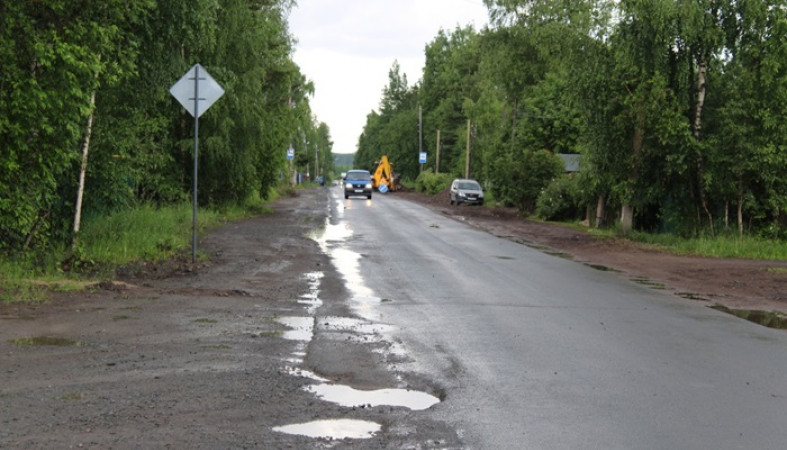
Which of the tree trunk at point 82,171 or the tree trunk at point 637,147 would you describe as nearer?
the tree trunk at point 82,171

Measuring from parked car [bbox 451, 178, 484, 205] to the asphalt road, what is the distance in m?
35.0

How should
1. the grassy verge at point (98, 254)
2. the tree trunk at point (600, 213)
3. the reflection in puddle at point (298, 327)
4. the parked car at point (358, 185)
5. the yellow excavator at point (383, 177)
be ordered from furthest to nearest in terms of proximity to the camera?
the yellow excavator at point (383, 177), the parked car at point (358, 185), the tree trunk at point (600, 213), the grassy verge at point (98, 254), the reflection in puddle at point (298, 327)

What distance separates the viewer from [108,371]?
6996 mm

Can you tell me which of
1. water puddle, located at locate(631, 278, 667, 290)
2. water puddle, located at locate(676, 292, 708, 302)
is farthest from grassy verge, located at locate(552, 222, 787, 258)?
water puddle, located at locate(676, 292, 708, 302)

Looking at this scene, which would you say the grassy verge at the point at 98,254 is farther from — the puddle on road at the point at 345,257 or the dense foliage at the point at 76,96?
the puddle on road at the point at 345,257

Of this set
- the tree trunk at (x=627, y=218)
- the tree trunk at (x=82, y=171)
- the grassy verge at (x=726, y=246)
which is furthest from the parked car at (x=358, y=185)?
the tree trunk at (x=82, y=171)

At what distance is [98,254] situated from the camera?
47.5ft

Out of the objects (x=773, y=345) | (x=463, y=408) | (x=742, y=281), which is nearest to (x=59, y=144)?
(x=463, y=408)

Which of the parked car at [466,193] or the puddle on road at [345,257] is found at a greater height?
the parked car at [466,193]

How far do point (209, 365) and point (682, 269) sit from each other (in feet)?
44.1

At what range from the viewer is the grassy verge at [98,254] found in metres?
11.3

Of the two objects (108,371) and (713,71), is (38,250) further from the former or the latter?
(713,71)

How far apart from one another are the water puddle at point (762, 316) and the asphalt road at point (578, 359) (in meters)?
0.29

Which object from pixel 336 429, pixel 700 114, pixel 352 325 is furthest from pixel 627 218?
pixel 336 429
